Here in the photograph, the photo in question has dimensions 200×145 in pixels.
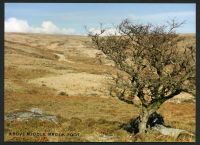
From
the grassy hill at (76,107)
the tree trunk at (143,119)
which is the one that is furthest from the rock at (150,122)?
the tree trunk at (143,119)

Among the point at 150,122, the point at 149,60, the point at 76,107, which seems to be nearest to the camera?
the point at 149,60

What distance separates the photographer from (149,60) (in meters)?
27.2

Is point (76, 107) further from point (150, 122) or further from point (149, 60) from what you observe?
point (149, 60)

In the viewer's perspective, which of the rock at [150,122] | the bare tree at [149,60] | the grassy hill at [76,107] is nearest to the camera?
the bare tree at [149,60]

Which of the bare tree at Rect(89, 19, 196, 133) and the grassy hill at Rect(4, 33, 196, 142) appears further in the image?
the grassy hill at Rect(4, 33, 196, 142)

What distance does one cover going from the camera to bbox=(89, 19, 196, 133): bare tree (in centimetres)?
2662

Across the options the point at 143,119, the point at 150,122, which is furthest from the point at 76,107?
the point at 143,119

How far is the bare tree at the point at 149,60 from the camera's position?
26.6 m

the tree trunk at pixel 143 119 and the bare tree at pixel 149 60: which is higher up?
the bare tree at pixel 149 60

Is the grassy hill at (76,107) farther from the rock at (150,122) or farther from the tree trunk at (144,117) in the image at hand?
the tree trunk at (144,117)

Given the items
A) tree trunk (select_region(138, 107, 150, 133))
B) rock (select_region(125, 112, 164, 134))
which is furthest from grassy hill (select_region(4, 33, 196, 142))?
tree trunk (select_region(138, 107, 150, 133))

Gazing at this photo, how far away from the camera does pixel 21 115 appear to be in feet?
114

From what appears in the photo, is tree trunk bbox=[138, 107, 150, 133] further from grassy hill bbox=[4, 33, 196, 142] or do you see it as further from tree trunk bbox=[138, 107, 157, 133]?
grassy hill bbox=[4, 33, 196, 142]

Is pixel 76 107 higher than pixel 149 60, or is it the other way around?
pixel 149 60
